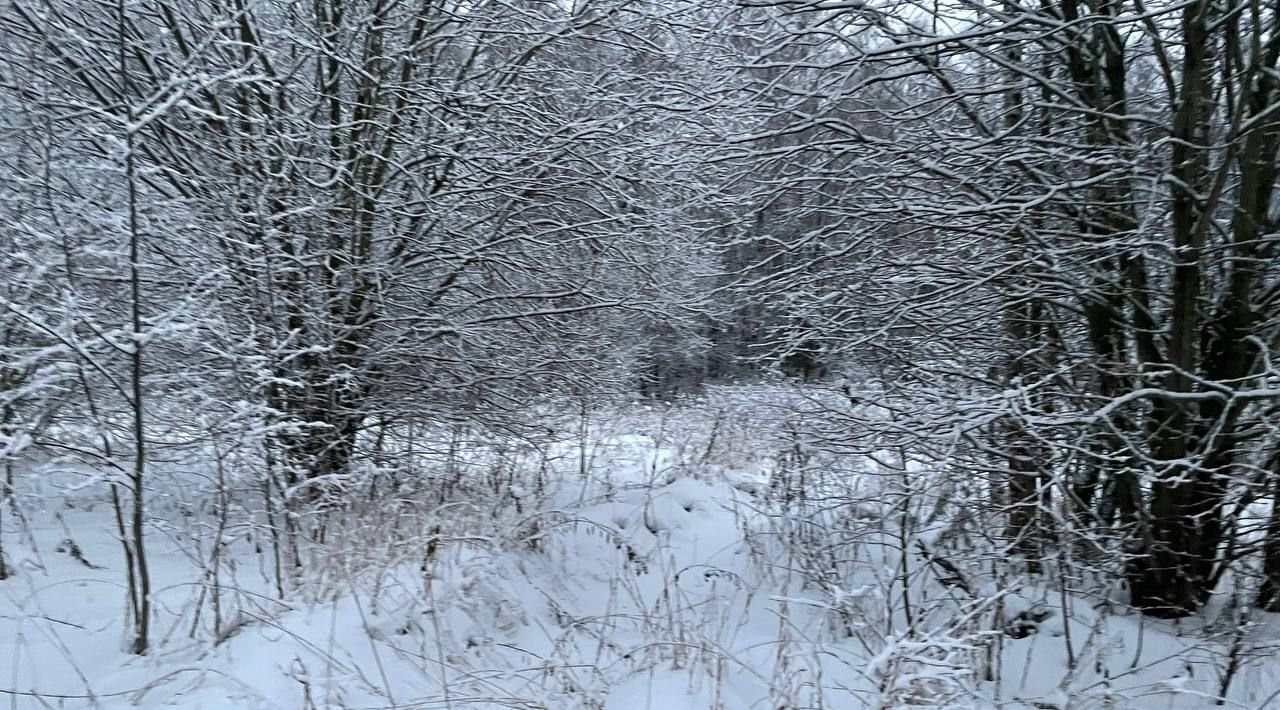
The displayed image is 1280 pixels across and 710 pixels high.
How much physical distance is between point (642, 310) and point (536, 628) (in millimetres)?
3279

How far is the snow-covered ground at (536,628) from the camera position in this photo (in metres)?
3.48

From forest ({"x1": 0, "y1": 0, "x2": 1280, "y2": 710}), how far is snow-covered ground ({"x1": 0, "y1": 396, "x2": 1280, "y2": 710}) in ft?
0.11

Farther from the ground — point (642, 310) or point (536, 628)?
point (642, 310)

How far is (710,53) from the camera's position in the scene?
6.99 meters

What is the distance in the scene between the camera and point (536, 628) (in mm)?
4938

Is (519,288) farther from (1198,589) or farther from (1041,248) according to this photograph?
(1198,589)

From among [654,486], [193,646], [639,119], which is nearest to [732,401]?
[654,486]

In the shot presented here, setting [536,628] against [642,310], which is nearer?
[536,628]

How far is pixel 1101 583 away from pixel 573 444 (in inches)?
216

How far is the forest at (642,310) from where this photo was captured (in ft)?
12.5

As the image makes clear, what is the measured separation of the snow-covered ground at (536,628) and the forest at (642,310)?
3 centimetres

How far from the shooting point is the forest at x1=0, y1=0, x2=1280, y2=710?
3814 millimetres

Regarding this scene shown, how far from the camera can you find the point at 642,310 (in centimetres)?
739

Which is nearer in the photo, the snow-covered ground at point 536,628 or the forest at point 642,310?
the snow-covered ground at point 536,628
